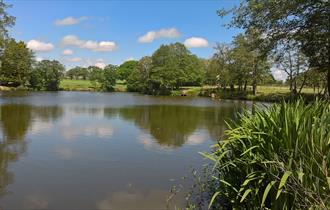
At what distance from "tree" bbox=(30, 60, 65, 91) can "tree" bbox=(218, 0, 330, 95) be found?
247 feet

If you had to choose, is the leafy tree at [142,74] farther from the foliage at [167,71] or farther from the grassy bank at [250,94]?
the grassy bank at [250,94]

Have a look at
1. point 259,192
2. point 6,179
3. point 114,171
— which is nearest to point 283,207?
point 259,192

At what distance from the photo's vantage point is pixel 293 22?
528 inches

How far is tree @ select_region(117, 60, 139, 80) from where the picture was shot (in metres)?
115

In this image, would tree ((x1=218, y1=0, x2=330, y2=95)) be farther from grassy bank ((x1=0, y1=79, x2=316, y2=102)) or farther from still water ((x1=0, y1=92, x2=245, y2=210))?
grassy bank ((x1=0, y1=79, x2=316, y2=102))

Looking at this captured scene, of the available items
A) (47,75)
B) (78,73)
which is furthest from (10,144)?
(78,73)

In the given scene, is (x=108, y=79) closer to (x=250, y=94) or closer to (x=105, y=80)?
(x=105, y=80)

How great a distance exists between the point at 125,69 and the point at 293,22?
347 feet

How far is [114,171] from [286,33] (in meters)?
8.94

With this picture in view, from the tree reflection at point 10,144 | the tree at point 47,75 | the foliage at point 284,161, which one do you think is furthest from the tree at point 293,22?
the tree at point 47,75

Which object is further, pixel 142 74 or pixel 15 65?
pixel 142 74

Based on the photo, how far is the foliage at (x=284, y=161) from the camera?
433 centimetres

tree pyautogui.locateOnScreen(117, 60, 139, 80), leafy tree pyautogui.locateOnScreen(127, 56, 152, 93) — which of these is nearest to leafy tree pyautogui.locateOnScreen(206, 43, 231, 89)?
leafy tree pyautogui.locateOnScreen(127, 56, 152, 93)

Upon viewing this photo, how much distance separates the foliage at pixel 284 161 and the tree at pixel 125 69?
108822 millimetres
